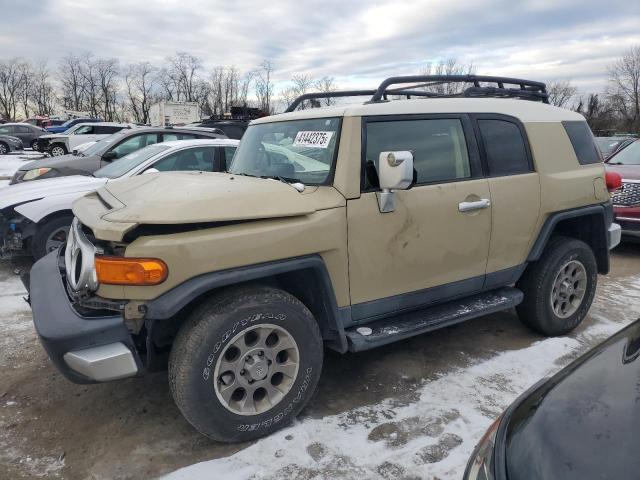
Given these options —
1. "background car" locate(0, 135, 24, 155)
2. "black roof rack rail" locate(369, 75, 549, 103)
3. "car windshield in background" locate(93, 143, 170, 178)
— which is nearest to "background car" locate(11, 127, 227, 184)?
"car windshield in background" locate(93, 143, 170, 178)

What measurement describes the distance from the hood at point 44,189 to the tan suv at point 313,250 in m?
2.55

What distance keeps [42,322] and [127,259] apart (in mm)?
612

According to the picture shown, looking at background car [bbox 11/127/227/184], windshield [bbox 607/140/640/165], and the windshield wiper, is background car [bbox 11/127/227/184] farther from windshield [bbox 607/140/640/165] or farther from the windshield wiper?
windshield [bbox 607/140/640/165]

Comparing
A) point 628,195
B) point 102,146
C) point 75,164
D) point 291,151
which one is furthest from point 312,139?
point 628,195

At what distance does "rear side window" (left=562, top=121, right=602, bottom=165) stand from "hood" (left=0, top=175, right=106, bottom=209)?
17.0 feet

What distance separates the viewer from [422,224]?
10.7 ft

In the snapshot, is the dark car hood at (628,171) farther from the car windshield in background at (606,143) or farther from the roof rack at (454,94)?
the car windshield in background at (606,143)

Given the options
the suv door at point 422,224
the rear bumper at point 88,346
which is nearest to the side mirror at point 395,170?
the suv door at point 422,224

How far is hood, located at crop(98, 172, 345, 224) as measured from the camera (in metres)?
2.51

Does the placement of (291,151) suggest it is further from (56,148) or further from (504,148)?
(56,148)

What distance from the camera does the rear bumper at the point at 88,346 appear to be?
2.43 meters

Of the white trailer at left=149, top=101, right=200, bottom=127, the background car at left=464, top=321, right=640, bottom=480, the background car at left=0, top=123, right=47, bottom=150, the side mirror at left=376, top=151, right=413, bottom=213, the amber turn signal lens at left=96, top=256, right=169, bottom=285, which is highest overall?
the white trailer at left=149, top=101, right=200, bottom=127

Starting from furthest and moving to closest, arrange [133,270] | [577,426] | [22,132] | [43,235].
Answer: [22,132], [43,235], [133,270], [577,426]

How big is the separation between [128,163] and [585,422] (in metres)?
6.25
